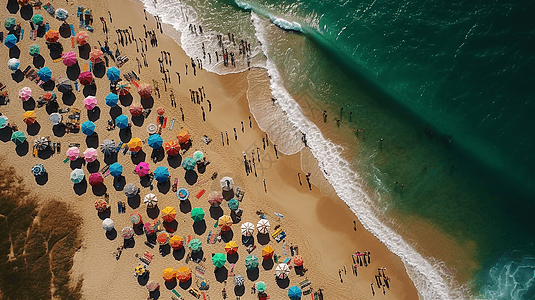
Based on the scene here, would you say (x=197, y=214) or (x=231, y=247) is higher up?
(x=197, y=214)

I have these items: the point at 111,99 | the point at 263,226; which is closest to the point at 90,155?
the point at 111,99

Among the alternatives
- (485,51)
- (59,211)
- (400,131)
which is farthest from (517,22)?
(59,211)

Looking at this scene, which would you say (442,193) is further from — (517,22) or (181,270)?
(181,270)

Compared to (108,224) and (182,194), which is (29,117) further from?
(182,194)

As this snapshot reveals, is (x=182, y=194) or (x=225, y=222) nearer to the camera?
(x=225, y=222)

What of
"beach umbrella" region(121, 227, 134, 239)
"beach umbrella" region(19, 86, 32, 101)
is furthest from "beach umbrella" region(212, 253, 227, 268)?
"beach umbrella" region(19, 86, 32, 101)

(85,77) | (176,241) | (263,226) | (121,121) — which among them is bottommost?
(176,241)

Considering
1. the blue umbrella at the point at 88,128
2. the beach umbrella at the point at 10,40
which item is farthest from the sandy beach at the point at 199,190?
the blue umbrella at the point at 88,128
